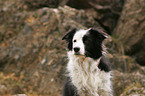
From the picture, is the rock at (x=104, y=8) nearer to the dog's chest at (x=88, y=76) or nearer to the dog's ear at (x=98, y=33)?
the dog's ear at (x=98, y=33)

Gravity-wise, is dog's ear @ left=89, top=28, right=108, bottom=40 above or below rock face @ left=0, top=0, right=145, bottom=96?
above

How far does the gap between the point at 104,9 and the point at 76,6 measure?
1.47 meters

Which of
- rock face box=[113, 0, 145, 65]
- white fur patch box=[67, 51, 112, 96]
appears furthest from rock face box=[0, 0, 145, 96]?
white fur patch box=[67, 51, 112, 96]

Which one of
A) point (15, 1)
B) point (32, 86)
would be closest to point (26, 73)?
point (32, 86)

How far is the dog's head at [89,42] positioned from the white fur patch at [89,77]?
147 millimetres

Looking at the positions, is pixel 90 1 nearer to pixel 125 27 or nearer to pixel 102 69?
pixel 125 27

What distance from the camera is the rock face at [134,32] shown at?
8289 mm

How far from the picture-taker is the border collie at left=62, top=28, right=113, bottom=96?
11.9 ft

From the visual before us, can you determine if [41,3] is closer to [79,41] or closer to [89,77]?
[79,41]

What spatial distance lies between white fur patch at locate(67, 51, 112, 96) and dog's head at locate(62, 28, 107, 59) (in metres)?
0.15

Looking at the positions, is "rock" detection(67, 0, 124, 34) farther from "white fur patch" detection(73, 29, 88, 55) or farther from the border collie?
the border collie

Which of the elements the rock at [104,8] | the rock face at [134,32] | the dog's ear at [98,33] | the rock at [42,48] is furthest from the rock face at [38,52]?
the dog's ear at [98,33]

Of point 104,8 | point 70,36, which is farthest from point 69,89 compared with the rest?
point 104,8

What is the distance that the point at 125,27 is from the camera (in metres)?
8.62
